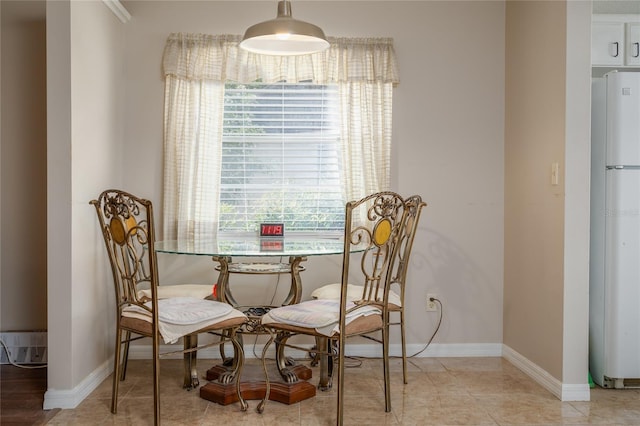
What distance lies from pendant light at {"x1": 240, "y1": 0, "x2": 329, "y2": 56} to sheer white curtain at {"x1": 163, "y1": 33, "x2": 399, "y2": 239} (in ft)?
1.93

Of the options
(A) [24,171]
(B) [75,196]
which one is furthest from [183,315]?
(A) [24,171]

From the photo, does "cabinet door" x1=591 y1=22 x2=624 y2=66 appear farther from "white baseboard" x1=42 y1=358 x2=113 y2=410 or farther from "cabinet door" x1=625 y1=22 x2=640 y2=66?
"white baseboard" x1=42 y1=358 x2=113 y2=410

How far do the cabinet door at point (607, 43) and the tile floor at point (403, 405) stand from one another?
6.39 ft

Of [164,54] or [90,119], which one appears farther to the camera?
[164,54]

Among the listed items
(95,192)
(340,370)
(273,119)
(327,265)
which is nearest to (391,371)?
(327,265)

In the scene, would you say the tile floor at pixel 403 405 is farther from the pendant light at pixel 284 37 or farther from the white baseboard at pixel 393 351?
the pendant light at pixel 284 37

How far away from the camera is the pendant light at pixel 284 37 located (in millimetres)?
2838

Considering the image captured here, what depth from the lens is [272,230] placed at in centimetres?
371

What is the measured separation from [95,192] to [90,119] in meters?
0.41

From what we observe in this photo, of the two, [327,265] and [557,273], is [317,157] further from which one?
[557,273]

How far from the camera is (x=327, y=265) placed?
395cm

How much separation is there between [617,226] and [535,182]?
50cm

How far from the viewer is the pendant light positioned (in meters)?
2.84

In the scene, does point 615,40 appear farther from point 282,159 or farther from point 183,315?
point 183,315
